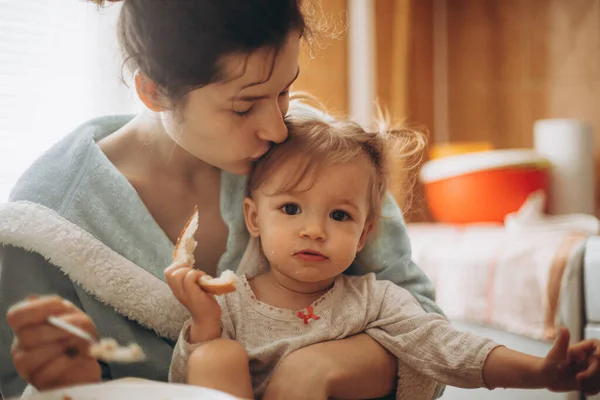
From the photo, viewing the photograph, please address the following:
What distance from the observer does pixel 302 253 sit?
3.26 feet

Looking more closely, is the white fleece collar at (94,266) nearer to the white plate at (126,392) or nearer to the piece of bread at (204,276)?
the piece of bread at (204,276)

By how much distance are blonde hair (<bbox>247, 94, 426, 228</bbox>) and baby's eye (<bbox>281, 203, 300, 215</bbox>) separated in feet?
0.08

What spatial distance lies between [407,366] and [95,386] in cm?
50

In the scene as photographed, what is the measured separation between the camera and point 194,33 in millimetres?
865

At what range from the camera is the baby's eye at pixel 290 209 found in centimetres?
102

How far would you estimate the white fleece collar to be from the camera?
3.20ft

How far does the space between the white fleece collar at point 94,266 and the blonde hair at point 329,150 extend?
217mm

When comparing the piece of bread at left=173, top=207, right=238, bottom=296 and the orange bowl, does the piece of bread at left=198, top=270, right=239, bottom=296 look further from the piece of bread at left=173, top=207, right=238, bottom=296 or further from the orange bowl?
the orange bowl

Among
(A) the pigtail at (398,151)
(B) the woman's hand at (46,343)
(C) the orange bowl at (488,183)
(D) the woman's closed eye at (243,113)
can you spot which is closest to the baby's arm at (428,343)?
(A) the pigtail at (398,151)

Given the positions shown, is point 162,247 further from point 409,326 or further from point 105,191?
point 409,326

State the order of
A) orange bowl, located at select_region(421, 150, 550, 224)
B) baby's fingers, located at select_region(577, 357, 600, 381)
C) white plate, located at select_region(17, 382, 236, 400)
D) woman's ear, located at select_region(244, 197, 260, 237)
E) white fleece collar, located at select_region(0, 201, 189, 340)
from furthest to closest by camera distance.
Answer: orange bowl, located at select_region(421, 150, 550, 224), woman's ear, located at select_region(244, 197, 260, 237), white fleece collar, located at select_region(0, 201, 189, 340), baby's fingers, located at select_region(577, 357, 600, 381), white plate, located at select_region(17, 382, 236, 400)

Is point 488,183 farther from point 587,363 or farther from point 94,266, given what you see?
point 94,266

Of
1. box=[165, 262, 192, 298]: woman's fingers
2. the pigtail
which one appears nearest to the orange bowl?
the pigtail

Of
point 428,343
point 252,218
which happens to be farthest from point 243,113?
point 428,343
